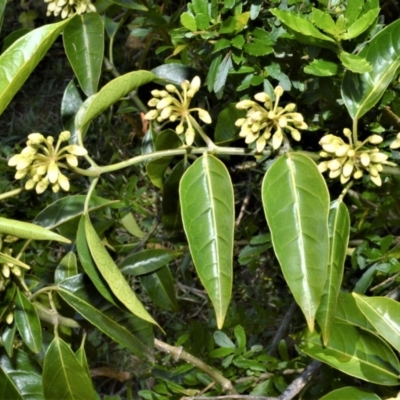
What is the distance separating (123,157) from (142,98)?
993 millimetres

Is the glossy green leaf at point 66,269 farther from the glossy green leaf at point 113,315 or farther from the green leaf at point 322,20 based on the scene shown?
the green leaf at point 322,20


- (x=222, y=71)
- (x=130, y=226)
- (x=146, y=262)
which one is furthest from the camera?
(x=130, y=226)

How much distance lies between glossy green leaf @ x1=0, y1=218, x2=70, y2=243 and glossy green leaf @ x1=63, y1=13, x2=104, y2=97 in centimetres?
42

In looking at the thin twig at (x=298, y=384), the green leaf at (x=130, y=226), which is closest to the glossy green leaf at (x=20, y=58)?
the thin twig at (x=298, y=384)

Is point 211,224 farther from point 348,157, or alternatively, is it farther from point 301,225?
point 348,157

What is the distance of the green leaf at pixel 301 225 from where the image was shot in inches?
36.6

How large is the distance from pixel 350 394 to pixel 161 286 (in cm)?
62

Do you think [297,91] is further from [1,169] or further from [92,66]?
[1,169]

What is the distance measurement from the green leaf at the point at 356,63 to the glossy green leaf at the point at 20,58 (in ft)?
1.40

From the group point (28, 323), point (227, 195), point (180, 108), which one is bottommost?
point (28, 323)

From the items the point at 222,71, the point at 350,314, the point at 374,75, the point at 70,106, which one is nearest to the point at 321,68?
the point at 374,75

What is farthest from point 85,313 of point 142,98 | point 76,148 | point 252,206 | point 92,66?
point 252,206

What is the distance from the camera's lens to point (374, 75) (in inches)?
41.6

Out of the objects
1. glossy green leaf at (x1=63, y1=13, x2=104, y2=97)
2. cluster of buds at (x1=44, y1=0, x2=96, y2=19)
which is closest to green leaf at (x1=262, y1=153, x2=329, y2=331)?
glossy green leaf at (x1=63, y1=13, x2=104, y2=97)
